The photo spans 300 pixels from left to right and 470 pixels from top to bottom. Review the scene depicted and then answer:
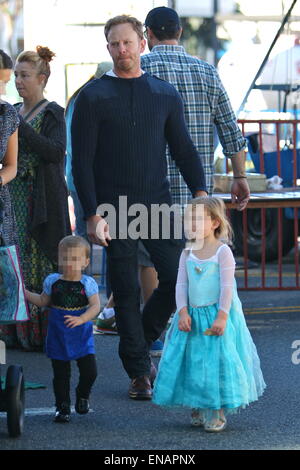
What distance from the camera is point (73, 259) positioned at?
20.7ft

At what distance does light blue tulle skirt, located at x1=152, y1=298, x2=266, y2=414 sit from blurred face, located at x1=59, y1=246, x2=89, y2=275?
20.8 inches

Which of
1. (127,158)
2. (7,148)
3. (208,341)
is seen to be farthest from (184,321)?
(7,148)

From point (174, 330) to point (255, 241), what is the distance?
23.2 ft

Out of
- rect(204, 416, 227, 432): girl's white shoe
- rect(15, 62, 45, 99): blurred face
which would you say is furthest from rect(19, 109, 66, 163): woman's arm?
rect(204, 416, 227, 432): girl's white shoe

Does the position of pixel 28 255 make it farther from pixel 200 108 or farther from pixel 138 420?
pixel 138 420

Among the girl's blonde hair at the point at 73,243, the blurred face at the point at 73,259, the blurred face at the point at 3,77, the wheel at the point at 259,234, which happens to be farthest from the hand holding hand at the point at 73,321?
the wheel at the point at 259,234

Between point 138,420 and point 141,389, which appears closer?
point 138,420

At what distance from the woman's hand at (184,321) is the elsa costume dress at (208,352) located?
40 millimetres

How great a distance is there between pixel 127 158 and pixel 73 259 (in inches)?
28.2

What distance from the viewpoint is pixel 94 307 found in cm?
632

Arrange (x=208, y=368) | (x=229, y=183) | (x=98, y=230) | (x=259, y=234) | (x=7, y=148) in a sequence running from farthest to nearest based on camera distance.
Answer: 1. (x=259, y=234)
2. (x=229, y=183)
3. (x=98, y=230)
4. (x=7, y=148)
5. (x=208, y=368)

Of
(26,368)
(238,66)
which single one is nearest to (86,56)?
(238,66)

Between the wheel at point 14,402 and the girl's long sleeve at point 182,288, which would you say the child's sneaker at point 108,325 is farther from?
the wheel at point 14,402

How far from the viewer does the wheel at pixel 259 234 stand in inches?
515
